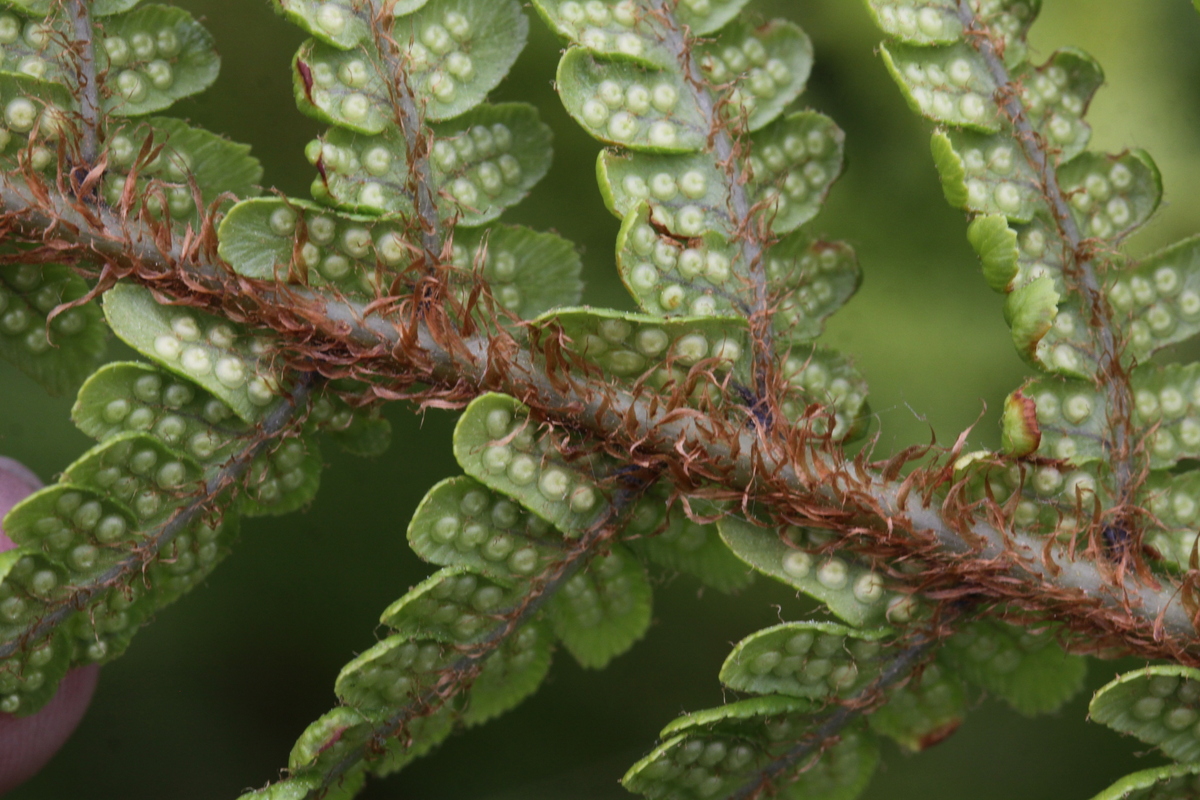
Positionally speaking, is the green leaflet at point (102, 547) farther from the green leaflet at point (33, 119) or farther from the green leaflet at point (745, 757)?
the green leaflet at point (745, 757)

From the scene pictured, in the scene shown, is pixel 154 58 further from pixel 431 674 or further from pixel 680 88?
pixel 431 674

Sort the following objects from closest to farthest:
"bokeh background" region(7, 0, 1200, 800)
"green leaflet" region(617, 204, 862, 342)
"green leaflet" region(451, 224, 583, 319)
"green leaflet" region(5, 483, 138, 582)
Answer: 1. "green leaflet" region(5, 483, 138, 582)
2. "green leaflet" region(617, 204, 862, 342)
3. "green leaflet" region(451, 224, 583, 319)
4. "bokeh background" region(7, 0, 1200, 800)

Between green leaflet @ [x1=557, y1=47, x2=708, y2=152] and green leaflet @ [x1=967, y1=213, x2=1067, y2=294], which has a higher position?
green leaflet @ [x1=557, y1=47, x2=708, y2=152]

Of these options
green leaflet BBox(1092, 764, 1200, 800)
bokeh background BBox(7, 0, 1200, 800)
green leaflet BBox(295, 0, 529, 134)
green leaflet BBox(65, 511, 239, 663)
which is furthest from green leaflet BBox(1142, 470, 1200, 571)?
green leaflet BBox(65, 511, 239, 663)

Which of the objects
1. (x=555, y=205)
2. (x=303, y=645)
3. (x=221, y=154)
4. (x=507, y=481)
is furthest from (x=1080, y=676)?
(x=221, y=154)

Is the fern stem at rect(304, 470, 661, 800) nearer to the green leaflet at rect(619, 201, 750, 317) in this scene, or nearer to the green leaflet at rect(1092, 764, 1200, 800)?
the green leaflet at rect(619, 201, 750, 317)

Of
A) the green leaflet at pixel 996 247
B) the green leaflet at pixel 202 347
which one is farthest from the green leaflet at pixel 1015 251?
the green leaflet at pixel 202 347
